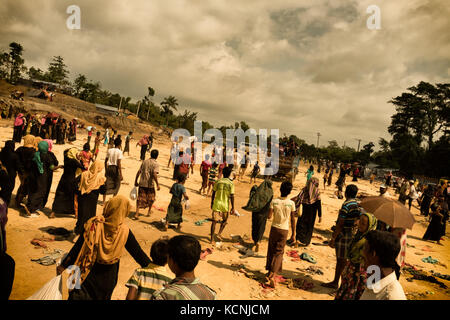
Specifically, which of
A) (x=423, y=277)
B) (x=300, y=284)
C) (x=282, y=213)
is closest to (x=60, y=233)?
(x=282, y=213)

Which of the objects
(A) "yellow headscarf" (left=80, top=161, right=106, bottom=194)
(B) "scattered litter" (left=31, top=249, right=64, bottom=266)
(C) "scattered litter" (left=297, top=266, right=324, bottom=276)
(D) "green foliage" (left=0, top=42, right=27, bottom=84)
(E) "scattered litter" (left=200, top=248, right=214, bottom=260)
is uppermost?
(D) "green foliage" (left=0, top=42, right=27, bottom=84)

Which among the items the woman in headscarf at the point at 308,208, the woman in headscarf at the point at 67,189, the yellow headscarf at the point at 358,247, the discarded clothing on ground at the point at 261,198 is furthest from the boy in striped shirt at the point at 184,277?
the woman in headscarf at the point at 308,208

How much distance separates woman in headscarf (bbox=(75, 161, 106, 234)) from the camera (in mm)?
5129

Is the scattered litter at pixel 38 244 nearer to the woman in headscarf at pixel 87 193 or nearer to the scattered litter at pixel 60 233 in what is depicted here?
the scattered litter at pixel 60 233

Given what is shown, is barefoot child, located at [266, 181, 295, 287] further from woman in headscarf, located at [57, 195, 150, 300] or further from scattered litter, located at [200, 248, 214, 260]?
woman in headscarf, located at [57, 195, 150, 300]

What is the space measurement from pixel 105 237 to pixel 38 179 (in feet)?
15.3

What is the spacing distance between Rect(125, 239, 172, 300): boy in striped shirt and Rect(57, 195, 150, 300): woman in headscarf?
404 millimetres

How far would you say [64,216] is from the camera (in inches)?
247

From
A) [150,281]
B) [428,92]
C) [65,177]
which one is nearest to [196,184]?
[65,177]

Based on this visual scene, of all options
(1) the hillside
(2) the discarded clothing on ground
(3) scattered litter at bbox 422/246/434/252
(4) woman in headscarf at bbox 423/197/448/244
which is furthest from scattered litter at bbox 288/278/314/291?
(1) the hillside

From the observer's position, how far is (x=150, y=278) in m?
2.17

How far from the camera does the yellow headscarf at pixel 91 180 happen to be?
17.0 feet
